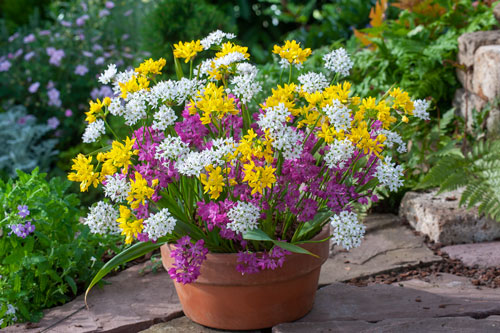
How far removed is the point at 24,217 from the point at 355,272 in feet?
5.16

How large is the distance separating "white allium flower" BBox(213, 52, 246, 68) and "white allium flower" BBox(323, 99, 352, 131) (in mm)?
389

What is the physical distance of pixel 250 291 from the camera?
2.30 meters

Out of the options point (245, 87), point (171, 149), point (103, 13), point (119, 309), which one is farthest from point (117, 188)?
point (103, 13)

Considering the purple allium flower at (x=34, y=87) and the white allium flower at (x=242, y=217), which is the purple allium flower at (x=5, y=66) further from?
the white allium flower at (x=242, y=217)

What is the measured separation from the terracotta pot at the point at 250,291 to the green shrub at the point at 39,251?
2.00 ft

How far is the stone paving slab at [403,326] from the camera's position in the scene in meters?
2.27

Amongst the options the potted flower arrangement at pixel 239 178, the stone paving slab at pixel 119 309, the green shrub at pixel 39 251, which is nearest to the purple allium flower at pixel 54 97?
the green shrub at pixel 39 251

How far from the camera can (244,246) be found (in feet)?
7.36

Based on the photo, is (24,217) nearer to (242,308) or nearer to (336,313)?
(242,308)

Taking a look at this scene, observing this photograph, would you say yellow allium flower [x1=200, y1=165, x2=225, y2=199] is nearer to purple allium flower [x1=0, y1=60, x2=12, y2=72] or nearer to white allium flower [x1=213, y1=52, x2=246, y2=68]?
white allium flower [x1=213, y1=52, x2=246, y2=68]

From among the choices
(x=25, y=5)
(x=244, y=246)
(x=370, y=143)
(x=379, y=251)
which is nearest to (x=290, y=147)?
(x=370, y=143)

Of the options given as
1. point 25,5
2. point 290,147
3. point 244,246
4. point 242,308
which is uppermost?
point 25,5

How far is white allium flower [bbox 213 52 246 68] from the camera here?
219 cm

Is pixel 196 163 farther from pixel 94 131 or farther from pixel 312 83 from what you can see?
pixel 312 83
